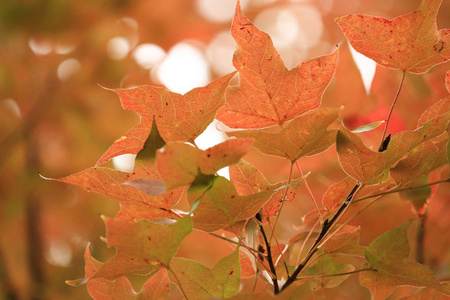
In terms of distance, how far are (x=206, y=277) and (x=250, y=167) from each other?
0.11m

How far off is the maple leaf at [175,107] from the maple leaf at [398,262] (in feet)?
0.64

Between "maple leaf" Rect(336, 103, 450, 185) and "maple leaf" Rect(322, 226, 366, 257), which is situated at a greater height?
"maple leaf" Rect(336, 103, 450, 185)

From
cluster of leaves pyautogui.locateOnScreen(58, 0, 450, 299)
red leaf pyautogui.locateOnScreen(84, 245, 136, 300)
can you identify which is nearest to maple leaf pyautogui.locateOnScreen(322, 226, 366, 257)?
cluster of leaves pyautogui.locateOnScreen(58, 0, 450, 299)

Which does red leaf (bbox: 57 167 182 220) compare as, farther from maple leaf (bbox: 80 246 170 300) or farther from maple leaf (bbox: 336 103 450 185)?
maple leaf (bbox: 336 103 450 185)

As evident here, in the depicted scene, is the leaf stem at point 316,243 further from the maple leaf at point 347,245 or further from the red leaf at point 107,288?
the red leaf at point 107,288

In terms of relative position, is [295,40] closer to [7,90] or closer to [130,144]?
[7,90]

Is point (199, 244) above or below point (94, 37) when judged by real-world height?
below

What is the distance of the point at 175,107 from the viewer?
0.39 meters

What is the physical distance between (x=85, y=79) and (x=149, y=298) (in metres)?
1.22

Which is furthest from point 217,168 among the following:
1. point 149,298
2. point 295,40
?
point 295,40

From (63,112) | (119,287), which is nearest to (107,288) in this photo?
(119,287)

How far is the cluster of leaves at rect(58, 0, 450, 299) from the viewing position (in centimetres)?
34

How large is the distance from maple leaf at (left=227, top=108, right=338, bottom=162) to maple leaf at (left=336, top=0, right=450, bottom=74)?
122 millimetres

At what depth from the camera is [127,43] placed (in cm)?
164
